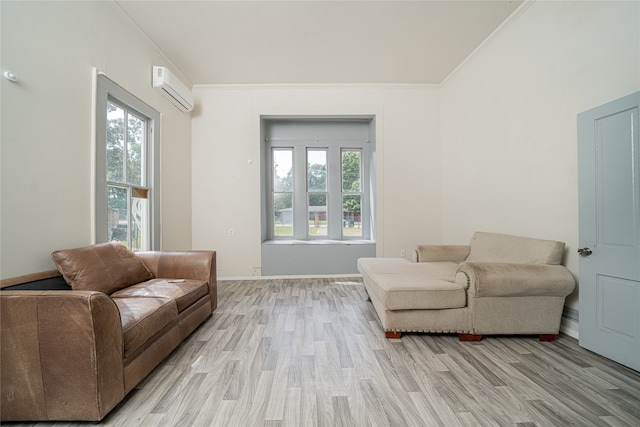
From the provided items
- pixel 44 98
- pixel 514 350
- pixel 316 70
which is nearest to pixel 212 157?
pixel 316 70

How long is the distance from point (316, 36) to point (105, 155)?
103 inches

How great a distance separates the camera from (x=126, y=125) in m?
3.00

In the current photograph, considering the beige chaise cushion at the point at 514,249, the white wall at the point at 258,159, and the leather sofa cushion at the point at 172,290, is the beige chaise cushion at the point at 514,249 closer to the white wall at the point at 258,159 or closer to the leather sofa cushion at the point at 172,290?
the white wall at the point at 258,159

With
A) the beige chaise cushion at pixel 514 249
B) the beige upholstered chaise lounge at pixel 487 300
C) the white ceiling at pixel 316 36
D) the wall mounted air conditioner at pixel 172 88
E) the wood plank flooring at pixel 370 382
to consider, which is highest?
the white ceiling at pixel 316 36

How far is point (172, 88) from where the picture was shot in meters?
3.53

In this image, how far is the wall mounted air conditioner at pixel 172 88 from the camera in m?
3.34

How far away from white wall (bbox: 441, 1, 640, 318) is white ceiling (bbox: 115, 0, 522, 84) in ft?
1.45

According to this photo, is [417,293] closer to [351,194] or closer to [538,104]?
[538,104]

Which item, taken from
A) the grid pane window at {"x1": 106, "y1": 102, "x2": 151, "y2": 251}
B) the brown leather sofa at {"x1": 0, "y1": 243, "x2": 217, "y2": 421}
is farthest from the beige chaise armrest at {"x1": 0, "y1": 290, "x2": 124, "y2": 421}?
the grid pane window at {"x1": 106, "y1": 102, "x2": 151, "y2": 251}

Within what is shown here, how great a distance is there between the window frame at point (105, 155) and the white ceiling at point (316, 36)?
914 mm

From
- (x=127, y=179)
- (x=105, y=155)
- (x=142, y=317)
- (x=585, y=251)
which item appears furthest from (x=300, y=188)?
(x=585, y=251)

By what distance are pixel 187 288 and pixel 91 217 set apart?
3.47ft

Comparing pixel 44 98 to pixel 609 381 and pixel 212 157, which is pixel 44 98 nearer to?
pixel 212 157

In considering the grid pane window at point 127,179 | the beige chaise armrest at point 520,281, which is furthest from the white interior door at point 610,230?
the grid pane window at point 127,179
